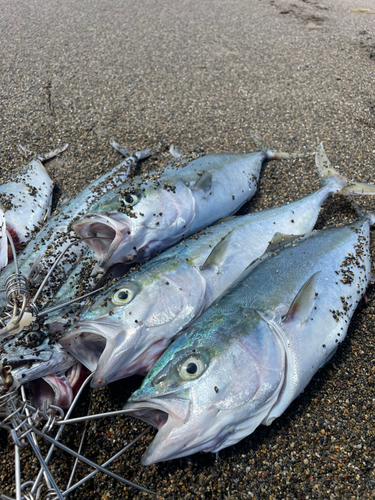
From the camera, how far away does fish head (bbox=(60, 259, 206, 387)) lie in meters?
1.98

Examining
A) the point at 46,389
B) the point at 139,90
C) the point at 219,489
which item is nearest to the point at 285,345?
the point at 219,489

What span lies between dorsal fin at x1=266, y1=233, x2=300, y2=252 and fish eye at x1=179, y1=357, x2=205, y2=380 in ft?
3.85

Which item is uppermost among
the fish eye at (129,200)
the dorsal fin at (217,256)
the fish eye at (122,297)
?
the fish eye at (129,200)

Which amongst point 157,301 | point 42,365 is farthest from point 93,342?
point 157,301

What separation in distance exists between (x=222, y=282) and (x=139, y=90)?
12.7 feet

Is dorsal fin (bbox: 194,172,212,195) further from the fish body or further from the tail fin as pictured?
the tail fin

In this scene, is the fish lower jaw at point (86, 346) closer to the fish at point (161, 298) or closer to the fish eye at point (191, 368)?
the fish at point (161, 298)

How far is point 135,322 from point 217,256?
2.62ft

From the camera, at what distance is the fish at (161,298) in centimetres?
201

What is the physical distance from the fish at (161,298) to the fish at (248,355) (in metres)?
0.17

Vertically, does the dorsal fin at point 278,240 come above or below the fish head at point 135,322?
below

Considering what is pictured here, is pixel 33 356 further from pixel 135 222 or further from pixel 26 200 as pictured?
pixel 26 200

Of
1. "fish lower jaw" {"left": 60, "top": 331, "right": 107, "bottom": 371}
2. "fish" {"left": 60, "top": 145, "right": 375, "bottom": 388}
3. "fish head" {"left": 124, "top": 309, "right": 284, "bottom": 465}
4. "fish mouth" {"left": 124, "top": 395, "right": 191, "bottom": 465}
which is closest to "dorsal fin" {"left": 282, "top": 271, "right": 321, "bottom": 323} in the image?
"fish head" {"left": 124, "top": 309, "right": 284, "bottom": 465}

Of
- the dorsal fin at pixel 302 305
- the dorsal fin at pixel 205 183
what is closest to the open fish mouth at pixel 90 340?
the dorsal fin at pixel 302 305
